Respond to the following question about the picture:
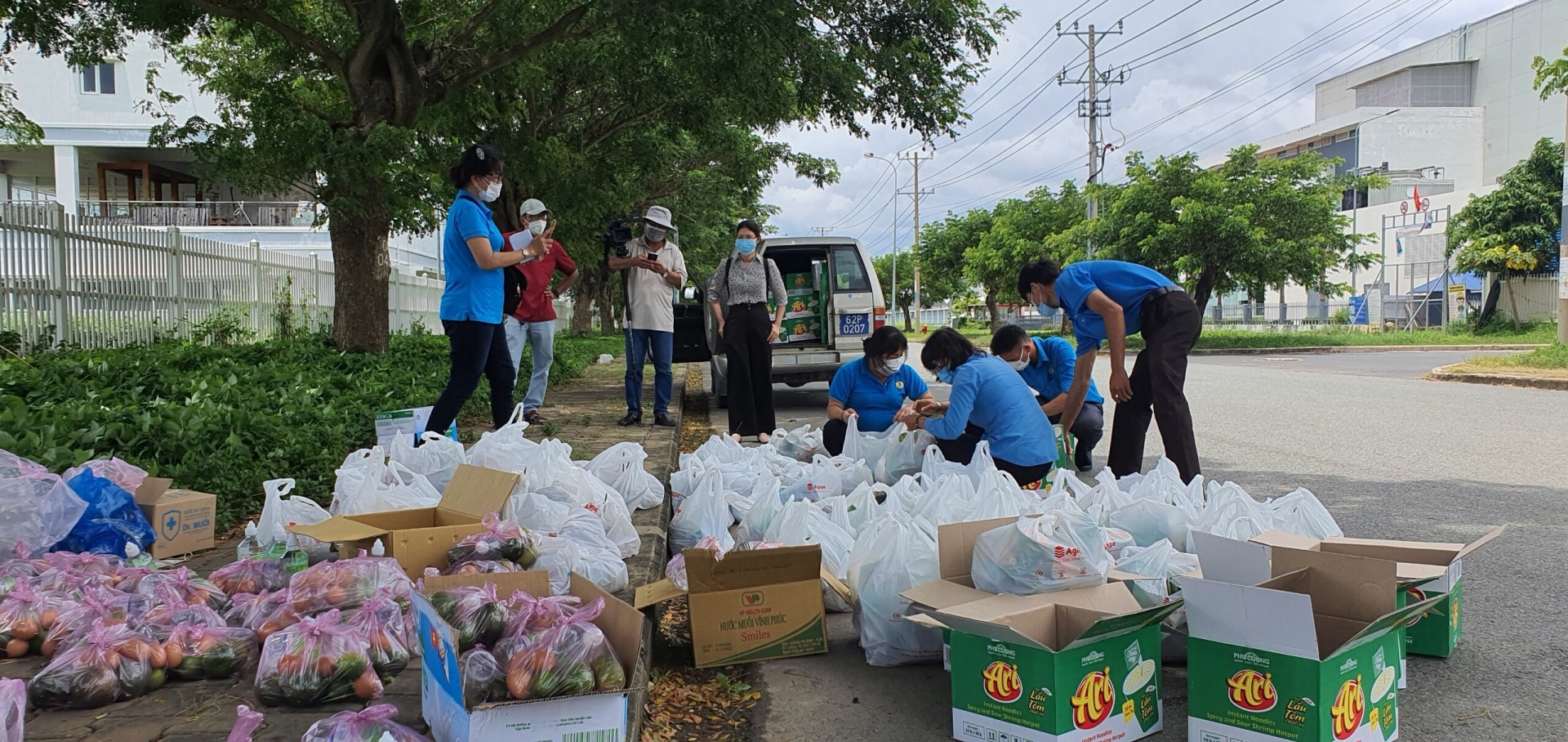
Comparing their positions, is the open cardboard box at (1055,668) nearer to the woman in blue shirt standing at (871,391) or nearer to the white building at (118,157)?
the woman in blue shirt standing at (871,391)

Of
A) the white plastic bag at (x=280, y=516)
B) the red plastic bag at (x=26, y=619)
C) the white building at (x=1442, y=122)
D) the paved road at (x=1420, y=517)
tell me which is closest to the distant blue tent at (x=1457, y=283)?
the white building at (x=1442, y=122)

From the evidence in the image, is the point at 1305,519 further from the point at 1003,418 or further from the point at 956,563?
the point at 1003,418

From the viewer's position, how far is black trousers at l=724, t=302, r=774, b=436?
7.15m

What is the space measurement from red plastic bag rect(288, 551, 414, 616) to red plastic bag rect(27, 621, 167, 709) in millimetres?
361

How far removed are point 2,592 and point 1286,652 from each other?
327cm

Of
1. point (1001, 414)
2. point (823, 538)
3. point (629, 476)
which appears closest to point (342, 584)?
point (823, 538)

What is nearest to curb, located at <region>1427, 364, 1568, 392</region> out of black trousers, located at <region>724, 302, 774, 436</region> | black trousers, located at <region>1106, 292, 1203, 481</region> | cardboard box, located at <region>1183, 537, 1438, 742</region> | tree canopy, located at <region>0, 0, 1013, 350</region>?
tree canopy, located at <region>0, 0, 1013, 350</region>

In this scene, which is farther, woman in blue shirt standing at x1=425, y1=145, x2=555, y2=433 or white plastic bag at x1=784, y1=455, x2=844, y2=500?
woman in blue shirt standing at x1=425, y1=145, x2=555, y2=433

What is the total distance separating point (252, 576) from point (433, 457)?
116cm

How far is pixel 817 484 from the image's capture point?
189 inches

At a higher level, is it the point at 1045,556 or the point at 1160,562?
the point at 1045,556

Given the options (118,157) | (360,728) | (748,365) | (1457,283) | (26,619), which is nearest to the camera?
(360,728)

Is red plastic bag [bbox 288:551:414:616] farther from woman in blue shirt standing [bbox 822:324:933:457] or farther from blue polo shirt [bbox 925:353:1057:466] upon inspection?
woman in blue shirt standing [bbox 822:324:933:457]

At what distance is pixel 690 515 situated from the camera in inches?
166
